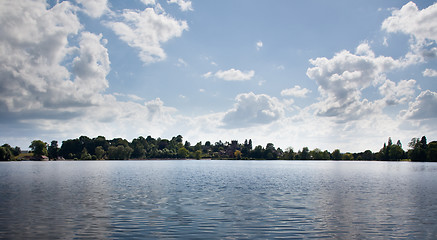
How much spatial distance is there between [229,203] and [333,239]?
17646 millimetres

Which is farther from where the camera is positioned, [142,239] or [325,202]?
[325,202]

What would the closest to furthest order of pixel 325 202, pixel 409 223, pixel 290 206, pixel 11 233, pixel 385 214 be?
pixel 11 233 → pixel 409 223 → pixel 385 214 → pixel 290 206 → pixel 325 202

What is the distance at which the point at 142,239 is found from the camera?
21953 millimetres

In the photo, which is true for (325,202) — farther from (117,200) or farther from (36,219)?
(36,219)

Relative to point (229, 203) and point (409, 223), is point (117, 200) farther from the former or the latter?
point (409, 223)

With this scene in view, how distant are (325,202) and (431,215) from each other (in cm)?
1177

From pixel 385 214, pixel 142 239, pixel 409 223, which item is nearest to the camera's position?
pixel 142 239

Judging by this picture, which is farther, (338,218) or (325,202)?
(325,202)

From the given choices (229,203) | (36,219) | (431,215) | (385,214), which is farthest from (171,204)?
(431,215)

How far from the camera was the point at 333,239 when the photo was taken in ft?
74.5

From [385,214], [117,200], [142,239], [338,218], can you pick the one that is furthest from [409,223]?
[117,200]

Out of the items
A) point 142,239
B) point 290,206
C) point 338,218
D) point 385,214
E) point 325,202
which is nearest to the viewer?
point 142,239

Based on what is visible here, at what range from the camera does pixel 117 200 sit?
40531 mm

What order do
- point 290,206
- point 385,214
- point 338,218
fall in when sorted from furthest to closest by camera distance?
1. point 290,206
2. point 385,214
3. point 338,218
